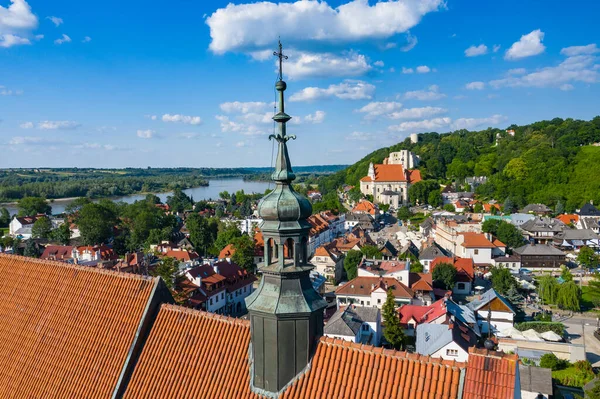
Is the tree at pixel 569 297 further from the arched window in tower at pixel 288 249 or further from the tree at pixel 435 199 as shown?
the tree at pixel 435 199

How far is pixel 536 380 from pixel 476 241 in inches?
1550

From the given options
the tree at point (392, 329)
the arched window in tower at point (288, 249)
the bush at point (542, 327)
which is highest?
the arched window in tower at point (288, 249)

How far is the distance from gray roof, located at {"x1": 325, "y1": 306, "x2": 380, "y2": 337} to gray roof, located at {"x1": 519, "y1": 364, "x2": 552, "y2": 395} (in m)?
10.7

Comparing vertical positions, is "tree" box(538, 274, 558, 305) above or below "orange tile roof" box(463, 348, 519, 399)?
below

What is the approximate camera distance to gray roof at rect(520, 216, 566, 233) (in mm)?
76213

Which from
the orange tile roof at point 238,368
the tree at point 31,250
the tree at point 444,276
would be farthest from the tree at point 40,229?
the orange tile roof at point 238,368

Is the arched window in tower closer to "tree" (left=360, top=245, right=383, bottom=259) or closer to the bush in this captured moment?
the bush

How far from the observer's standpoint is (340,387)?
25.2 ft

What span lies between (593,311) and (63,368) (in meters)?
50.8

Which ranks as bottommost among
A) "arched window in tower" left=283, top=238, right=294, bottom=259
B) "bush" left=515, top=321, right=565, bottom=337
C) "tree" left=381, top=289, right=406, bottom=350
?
"bush" left=515, top=321, right=565, bottom=337

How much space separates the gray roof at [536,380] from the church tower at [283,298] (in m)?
21.6

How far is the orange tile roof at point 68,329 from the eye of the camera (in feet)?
30.6

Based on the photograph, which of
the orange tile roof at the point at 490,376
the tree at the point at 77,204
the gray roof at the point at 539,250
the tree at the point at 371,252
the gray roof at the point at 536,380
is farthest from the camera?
the tree at the point at 77,204

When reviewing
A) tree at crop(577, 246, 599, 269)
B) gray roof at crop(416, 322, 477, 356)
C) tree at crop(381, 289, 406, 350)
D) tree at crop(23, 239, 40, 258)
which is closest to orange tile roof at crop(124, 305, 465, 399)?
gray roof at crop(416, 322, 477, 356)
